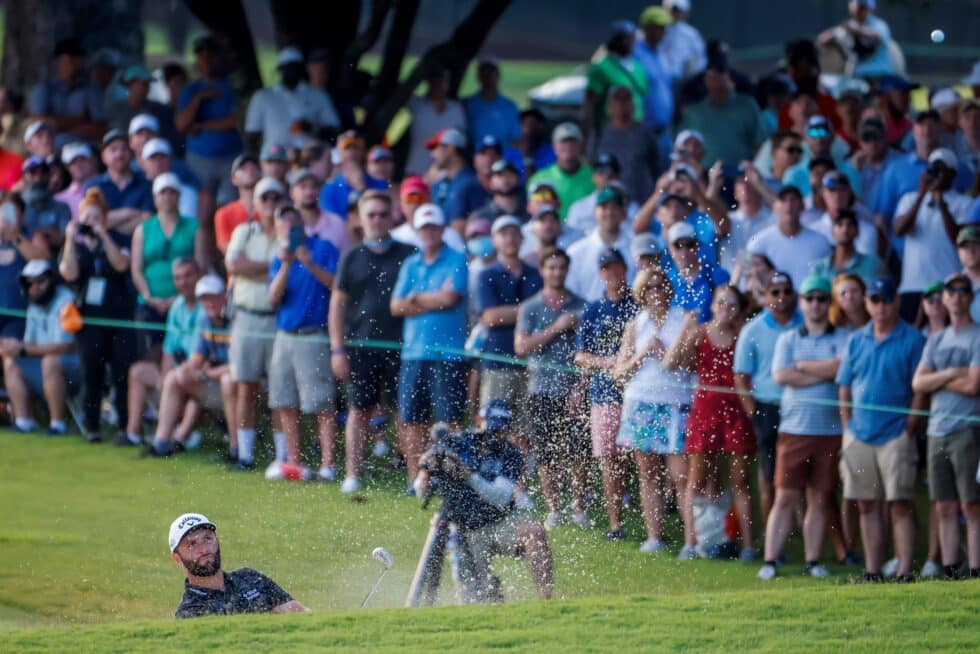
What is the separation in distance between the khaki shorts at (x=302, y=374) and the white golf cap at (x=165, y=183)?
6.50 ft

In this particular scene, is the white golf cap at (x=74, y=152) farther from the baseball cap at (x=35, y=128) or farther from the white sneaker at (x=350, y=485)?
the white sneaker at (x=350, y=485)

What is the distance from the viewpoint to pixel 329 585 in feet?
39.8

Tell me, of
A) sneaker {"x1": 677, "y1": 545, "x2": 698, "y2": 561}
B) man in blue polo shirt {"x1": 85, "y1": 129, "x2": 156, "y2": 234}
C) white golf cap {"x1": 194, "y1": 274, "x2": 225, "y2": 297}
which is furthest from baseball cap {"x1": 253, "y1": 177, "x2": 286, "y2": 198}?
sneaker {"x1": 677, "y1": 545, "x2": 698, "y2": 561}

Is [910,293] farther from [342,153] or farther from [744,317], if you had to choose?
[342,153]

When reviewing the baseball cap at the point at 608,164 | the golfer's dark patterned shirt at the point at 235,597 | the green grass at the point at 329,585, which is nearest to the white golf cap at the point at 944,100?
the baseball cap at the point at 608,164

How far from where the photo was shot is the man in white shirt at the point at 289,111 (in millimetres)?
17641

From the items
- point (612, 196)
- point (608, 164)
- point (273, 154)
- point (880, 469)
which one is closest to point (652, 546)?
point (880, 469)

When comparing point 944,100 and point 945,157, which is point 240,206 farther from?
point 944,100

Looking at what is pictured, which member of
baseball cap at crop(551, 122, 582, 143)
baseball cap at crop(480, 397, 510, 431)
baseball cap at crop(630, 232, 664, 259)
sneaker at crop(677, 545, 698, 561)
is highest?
baseball cap at crop(551, 122, 582, 143)

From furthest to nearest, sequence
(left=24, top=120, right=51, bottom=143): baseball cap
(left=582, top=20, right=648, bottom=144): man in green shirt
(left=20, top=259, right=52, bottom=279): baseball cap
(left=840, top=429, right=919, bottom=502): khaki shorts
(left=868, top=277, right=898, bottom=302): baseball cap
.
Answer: (left=582, top=20, right=648, bottom=144): man in green shirt < (left=24, top=120, right=51, bottom=143): baseball cap < (left=20, top=259, right=52, bottom=279): baseball cap < (left=868, top=277, right=898, bottom=302): baseball cap < (left=840, top=429, right=919, bottom=502): khaki shorts

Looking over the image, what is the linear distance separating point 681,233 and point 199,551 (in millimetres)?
4163

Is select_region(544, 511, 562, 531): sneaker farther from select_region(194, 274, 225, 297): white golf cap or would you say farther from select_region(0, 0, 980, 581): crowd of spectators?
select_region(194, 274, 225, 297): white golf cap

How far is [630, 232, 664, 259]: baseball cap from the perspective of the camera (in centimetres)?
1299

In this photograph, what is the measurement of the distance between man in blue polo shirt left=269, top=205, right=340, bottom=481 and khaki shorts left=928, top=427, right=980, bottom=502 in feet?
14.0
